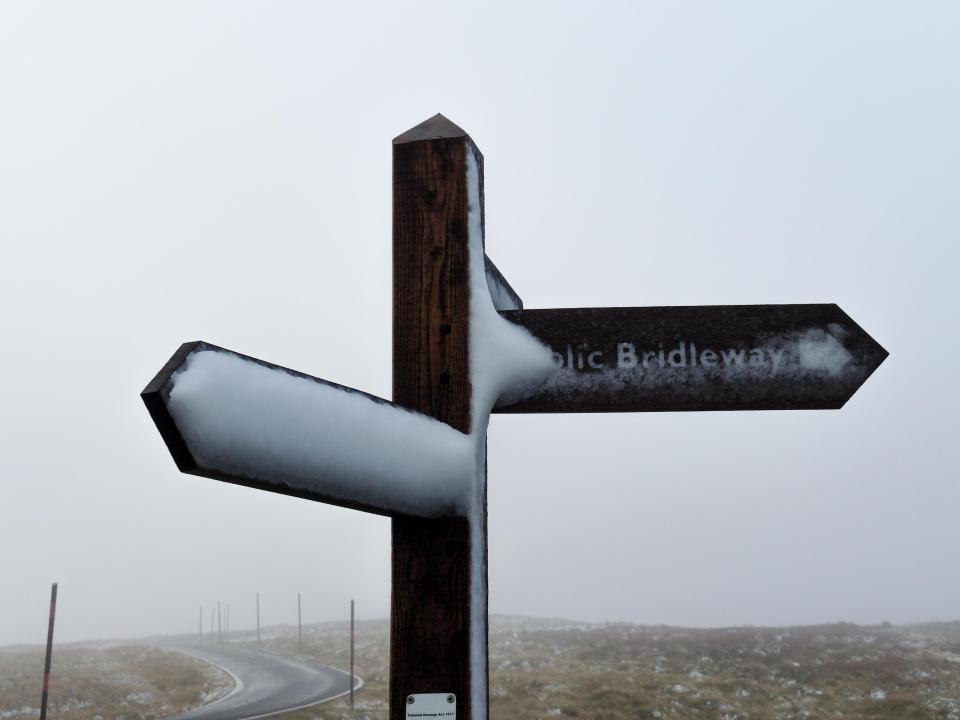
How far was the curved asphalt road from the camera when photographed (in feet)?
86.6

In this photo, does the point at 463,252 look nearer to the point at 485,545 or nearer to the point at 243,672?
the point at 485,545

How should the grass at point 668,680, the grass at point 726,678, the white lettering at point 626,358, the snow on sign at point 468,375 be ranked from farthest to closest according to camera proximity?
the grass at point 668,680, the grass at point 726,678, the white lettering at point 626,358, the snow on sign at point 468,375

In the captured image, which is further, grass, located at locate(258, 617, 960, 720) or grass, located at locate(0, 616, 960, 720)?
grass, located at locate(0, 616, 960, 720)

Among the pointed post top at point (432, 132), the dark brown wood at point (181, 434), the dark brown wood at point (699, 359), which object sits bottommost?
the dark brown wood at point (181, 434)

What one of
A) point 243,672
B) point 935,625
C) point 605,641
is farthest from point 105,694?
point 935,625

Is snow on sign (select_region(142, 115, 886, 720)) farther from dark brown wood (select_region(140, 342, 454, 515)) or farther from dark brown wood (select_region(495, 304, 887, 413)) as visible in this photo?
dark brown wood (select_region(140, 342, 454, 515))

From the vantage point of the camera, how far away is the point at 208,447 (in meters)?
1.31

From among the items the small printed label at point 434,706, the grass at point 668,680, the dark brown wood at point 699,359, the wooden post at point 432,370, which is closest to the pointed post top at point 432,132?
the wooden post at point 432,370

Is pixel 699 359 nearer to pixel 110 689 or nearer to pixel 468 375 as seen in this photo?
pixel 468 375

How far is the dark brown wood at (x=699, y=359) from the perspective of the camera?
2129 mm

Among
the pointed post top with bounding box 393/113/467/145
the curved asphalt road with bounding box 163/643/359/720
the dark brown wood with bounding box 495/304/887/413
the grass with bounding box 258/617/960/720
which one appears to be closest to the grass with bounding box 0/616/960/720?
the grass with bounding box 258/617/960/720

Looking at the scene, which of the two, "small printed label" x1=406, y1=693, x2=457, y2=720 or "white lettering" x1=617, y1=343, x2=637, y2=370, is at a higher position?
"white lettering" x1=617, y1=343, x2=637, y2=370

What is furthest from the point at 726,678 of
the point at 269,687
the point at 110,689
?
the point at 110,689

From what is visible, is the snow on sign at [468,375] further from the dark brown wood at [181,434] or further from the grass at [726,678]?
the grass at [726,678]
